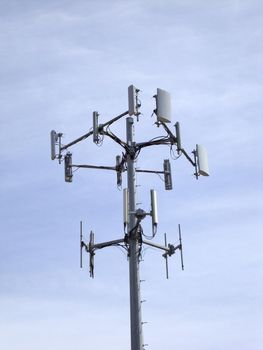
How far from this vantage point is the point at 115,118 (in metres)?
18.1

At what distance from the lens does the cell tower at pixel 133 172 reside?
1639 cm

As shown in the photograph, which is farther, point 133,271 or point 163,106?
point 163,106

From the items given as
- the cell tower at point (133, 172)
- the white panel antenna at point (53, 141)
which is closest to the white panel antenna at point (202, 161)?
the cell tower at point (133, 172)

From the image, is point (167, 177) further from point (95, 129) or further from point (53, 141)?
point (53, 141)

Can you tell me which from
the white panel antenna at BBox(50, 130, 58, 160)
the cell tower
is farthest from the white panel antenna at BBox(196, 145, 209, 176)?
the white panel antenna at BBox(50, 130, 58, 160)

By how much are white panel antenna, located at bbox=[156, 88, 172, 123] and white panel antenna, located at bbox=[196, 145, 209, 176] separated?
2038mm

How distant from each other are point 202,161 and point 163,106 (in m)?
2.52

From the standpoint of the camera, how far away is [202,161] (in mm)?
19078

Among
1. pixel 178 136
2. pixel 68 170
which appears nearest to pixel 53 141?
pixel 68 170

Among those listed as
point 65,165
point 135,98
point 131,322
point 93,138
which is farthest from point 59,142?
point 131,322

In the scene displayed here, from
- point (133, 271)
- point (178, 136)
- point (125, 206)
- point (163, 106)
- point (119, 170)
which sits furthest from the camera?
point (119, 170)

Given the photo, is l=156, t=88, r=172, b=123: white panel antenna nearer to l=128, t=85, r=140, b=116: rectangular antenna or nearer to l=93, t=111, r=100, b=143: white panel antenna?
l=128, t=85, r=140, b=116: rectangular antenna

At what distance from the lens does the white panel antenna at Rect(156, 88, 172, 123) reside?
17.6m

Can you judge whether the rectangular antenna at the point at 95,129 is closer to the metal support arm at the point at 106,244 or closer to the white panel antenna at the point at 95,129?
the white panel antenna at the point at 95,129
